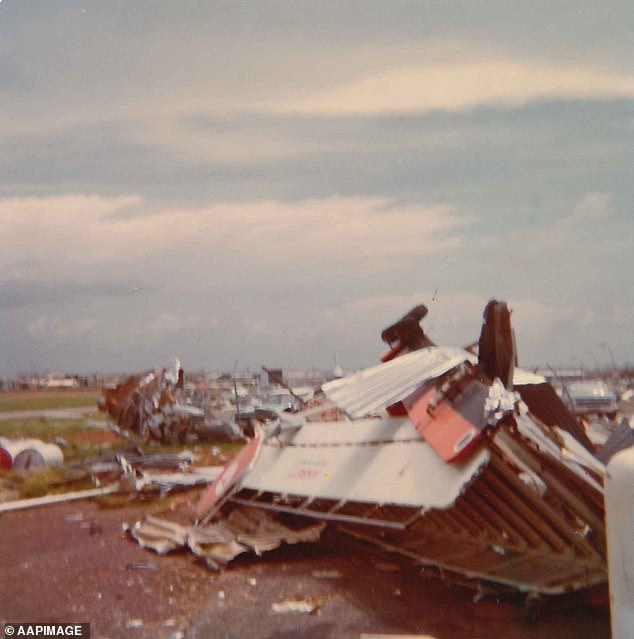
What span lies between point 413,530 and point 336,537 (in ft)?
2.91

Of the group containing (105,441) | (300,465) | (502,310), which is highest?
(502,310)

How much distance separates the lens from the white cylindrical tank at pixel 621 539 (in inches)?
152

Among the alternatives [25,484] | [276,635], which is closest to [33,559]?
[276,635]

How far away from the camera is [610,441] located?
21.6 ft

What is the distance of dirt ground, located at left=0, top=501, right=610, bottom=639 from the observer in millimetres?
5160

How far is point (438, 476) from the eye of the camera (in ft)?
18.0

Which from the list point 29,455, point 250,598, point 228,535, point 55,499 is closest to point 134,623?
point 250,598

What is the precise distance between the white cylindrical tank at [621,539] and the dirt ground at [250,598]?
3.69ft

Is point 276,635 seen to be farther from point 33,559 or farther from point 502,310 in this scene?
point 33,559

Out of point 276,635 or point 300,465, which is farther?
point 300,465

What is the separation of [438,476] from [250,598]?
1.89 metres

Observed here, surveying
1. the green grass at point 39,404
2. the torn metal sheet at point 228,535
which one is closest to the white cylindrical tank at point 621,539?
the torn metal sheet at point 228,535

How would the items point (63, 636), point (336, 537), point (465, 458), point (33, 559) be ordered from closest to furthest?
1. point (63, 636)
2. point (465, 458)
3. point (33, 559)
4. point (336, 537)

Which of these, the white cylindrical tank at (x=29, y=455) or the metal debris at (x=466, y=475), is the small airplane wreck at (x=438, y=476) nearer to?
the metal debris at (x=466, y=475)
